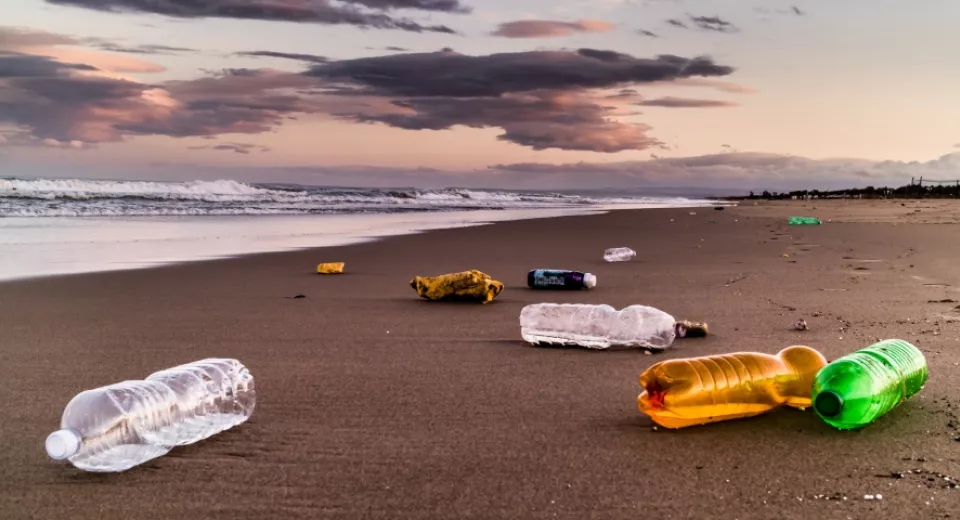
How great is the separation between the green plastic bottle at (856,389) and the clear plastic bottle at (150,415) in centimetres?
180

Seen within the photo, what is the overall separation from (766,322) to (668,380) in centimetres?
206

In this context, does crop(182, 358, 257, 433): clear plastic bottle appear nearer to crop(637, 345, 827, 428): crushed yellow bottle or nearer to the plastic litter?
crop(637, 345, 827, 428): crushed yellow bottle

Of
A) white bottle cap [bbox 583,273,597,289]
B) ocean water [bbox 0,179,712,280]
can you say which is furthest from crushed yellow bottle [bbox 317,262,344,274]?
white bottle cap [bbox 583,273,597,289]

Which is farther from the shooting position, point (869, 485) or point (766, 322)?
point (766, 322)

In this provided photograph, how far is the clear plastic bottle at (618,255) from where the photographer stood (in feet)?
26.5

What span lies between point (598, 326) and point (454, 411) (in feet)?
4.45

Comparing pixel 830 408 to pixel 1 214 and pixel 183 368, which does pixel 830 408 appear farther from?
pixel 1 214

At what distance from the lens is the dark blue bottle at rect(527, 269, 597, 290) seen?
5582mm

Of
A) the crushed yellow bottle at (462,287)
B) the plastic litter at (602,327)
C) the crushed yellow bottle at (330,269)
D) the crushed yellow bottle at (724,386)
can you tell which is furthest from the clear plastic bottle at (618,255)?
the crushed yellow bottle at (724,386)

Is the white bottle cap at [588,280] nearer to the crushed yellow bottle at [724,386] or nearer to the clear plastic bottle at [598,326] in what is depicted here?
the clear plastic bottle at [598,326]

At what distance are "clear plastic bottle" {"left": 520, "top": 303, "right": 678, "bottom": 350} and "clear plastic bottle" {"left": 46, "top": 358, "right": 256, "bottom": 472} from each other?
155 cm

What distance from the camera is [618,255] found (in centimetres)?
813

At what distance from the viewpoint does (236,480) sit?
1.96m

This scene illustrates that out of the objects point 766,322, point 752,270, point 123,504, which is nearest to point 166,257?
point 752,270
